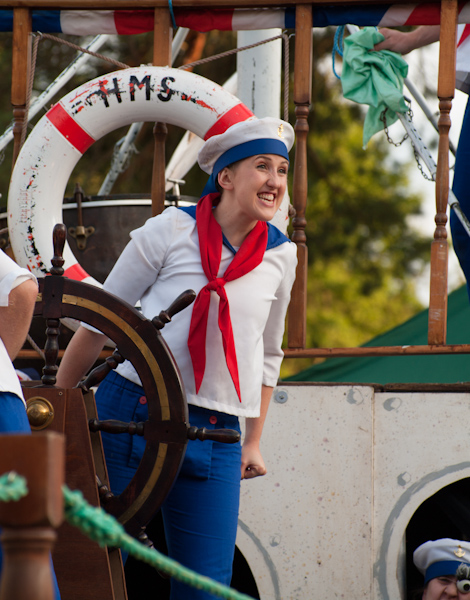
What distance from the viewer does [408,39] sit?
11.2ft

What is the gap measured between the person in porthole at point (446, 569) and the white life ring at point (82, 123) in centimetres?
154

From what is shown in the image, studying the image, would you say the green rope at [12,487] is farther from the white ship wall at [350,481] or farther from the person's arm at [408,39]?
the person's arm at [408,39]

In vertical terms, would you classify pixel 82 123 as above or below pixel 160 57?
below

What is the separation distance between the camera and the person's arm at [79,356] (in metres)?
2.18

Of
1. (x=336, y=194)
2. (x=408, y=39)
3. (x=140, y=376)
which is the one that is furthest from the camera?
(x=336, y=194)

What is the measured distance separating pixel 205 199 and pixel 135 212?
4.62 ft

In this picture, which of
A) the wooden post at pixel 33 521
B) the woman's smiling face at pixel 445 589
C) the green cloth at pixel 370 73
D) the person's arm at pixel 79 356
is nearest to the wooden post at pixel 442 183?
the green cloth at pixel 370 73

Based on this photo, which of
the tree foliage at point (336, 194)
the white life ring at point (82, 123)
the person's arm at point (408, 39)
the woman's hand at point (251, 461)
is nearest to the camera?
the woman's hand at point (251, 461)

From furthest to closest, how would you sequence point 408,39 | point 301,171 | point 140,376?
point 408,39 → point 301,171 → point 140,376

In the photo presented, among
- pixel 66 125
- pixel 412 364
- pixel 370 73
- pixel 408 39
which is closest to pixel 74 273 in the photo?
pixel 66 125

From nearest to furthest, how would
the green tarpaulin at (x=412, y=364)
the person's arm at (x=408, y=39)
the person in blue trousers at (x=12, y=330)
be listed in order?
the person in blue trousers at (x=12, y=330)
the person's arm at (x=408, y=39)
the green tarpaulin at (x=412, y=364)

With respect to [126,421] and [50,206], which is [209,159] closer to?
[126,421]

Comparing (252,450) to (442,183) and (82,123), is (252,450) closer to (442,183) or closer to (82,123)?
(442,183)

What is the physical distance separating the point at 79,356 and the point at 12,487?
1.21 m
